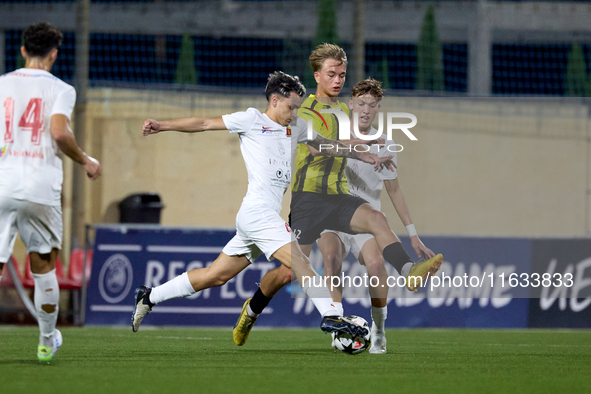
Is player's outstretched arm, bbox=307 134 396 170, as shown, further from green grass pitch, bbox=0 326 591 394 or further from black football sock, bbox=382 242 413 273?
green grass pitch, bbox=0 326 591 394

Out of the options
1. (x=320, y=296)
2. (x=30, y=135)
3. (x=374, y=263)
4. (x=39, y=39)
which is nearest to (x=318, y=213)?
(x=374, y=263)

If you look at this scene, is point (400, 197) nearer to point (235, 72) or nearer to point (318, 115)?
point (318, 115)

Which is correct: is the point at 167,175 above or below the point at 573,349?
above

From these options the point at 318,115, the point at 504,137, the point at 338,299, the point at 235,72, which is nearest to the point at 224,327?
the point at 338,299

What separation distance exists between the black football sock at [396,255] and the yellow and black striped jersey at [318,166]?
0.56m

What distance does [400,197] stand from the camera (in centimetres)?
729

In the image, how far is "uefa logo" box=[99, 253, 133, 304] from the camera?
10375 millimetres

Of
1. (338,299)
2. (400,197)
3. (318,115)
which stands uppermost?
(318,115)

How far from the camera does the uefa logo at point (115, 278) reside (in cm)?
1038

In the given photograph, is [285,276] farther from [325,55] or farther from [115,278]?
[115,278]

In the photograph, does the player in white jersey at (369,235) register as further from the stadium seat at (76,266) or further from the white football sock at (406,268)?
the stadium seat at (76,266)

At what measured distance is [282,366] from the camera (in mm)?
5652

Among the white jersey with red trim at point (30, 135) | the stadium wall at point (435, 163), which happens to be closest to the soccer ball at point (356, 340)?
the white jersey with red trim at point (30, 135)

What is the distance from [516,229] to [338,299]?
26.1 ft
